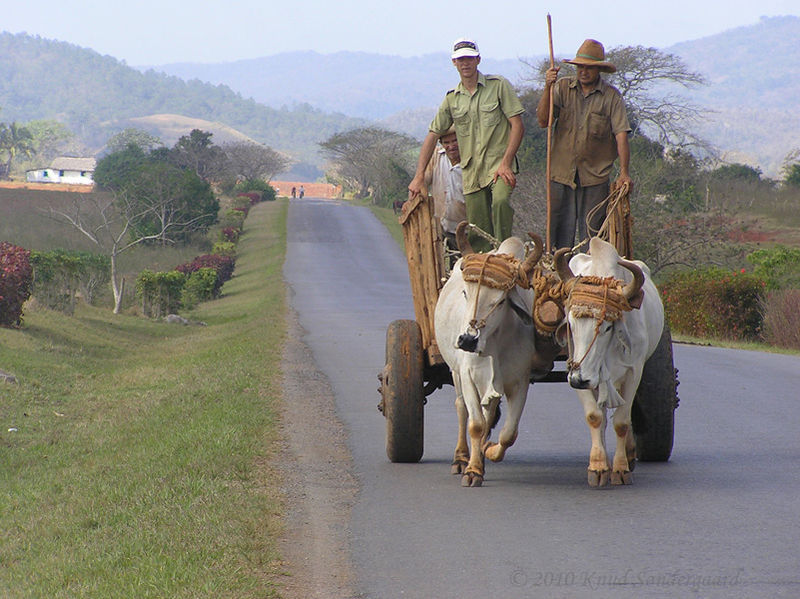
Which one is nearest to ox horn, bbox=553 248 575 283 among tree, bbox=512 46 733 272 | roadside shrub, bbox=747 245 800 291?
roadside shrub, bbox=747 245 800 291

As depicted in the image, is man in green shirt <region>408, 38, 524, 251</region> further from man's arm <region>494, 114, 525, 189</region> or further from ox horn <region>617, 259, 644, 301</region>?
ox horn <region>617, 259, 644, 301</region>

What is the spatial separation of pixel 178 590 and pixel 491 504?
2441 millimetres

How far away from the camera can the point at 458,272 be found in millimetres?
7930

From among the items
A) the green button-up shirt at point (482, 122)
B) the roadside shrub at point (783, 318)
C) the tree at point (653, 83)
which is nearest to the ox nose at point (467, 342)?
the green button-up shirt at point (482, 122)

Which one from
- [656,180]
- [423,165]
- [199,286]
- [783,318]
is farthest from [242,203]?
[423,165]

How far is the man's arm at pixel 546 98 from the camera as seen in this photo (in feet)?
27.2

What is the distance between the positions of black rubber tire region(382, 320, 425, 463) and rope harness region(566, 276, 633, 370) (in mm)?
1680

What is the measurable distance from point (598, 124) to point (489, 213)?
1079 millimetres

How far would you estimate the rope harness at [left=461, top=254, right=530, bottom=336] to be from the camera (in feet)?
23.5

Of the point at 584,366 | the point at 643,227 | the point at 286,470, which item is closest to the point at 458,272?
the point at 584,366

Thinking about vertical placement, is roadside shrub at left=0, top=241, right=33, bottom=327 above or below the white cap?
below

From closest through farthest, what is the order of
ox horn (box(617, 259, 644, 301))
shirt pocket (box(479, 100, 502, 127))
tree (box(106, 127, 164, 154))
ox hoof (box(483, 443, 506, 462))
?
ox horn (box(617, 259, 644, 301)), ox hoof (box(483, 443, 506, 462)), shirt pocket (box(479, 100, 502, 127)), tree (box(106, 127, 164, 154))

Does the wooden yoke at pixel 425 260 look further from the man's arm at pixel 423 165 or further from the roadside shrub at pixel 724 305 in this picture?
the roadside shrub at pixel 724 305

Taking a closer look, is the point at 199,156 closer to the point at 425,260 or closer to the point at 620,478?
the point at 425,260
